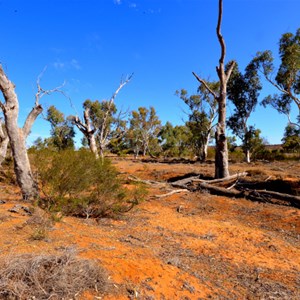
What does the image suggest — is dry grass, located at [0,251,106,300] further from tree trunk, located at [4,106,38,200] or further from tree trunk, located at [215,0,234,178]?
tree trunk, located at [215,0,234,178]

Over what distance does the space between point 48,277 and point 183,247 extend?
2.97m

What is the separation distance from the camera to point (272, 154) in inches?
1096

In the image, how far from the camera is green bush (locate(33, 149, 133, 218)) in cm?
619

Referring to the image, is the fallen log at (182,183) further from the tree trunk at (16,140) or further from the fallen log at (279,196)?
the tree trunk at (16,140)

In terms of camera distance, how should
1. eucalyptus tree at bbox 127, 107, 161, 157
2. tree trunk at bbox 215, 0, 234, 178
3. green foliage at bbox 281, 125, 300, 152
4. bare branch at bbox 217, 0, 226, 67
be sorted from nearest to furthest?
bare branch at bbox 217, 0, 226, 67, tree trunk at bbox 215, 0, 234, 178, green foliage at bbox 281, 125, 300, 152, eucalyptus tree at bbox 127, 107, 161, 157

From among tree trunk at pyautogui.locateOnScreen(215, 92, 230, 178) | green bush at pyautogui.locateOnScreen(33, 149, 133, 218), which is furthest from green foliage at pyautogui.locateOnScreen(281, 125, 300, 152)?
green bush at pyautogui.locateOnScreen(33, 149, 133, 218)

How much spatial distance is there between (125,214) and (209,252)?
2.85 meters

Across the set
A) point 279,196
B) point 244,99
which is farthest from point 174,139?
point 279,196

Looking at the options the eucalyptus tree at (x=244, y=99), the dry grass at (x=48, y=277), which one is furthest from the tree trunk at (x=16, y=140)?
the eucalyptus tree at (x=244, y=99)

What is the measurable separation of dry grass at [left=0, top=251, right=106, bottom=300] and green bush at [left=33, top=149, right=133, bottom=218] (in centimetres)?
326

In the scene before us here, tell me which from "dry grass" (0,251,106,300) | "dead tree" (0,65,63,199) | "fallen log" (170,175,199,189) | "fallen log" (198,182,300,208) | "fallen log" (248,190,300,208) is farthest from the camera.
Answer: "fallen log" (170,175,199,189)

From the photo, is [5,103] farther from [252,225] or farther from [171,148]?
[171,148]

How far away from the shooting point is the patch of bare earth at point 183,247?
3258mm

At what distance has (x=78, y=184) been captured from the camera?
6324mm
